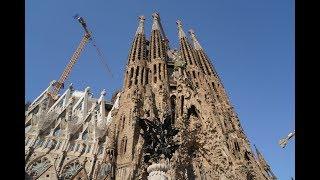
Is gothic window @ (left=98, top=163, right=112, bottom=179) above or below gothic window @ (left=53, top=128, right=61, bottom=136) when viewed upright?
below

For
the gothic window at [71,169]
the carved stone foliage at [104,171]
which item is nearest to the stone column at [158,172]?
the carved stone foliage at [104,171]

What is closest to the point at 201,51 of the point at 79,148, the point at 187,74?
the point at 187,74

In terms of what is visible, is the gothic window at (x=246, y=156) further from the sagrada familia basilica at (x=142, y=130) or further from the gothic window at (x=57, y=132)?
the gothic window at (x=57, y=132)

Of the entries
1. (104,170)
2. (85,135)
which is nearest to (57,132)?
(85,135)

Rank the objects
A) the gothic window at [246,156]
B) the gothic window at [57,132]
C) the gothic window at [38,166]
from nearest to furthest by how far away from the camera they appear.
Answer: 1. the gothic window at [246,156]
2. the gothic window at [38,166]
3. the gothic window at [57,132]

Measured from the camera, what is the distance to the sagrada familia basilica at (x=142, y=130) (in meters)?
21.5

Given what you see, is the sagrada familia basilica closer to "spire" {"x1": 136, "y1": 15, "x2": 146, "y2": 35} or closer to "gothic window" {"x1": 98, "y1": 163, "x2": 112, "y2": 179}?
"gothic window" {"x1": 98, "y1": 163, "x2": 112, "y2": 179}

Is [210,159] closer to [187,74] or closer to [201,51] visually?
[187,74]

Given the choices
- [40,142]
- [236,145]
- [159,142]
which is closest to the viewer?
[159,142]

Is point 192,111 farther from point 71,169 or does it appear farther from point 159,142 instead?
point 159,142

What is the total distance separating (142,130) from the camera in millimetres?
21422

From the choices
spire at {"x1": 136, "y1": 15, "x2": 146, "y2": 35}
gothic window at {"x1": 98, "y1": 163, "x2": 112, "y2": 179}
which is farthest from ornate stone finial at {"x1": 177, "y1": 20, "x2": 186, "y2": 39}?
gothic window at {"x1": 98, "y1": 163, "x2": 112, "y2": 179}

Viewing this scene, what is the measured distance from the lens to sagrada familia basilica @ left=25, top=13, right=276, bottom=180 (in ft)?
70.5

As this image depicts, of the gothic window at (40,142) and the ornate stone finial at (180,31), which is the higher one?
the ornate stone finial at (180,31)
